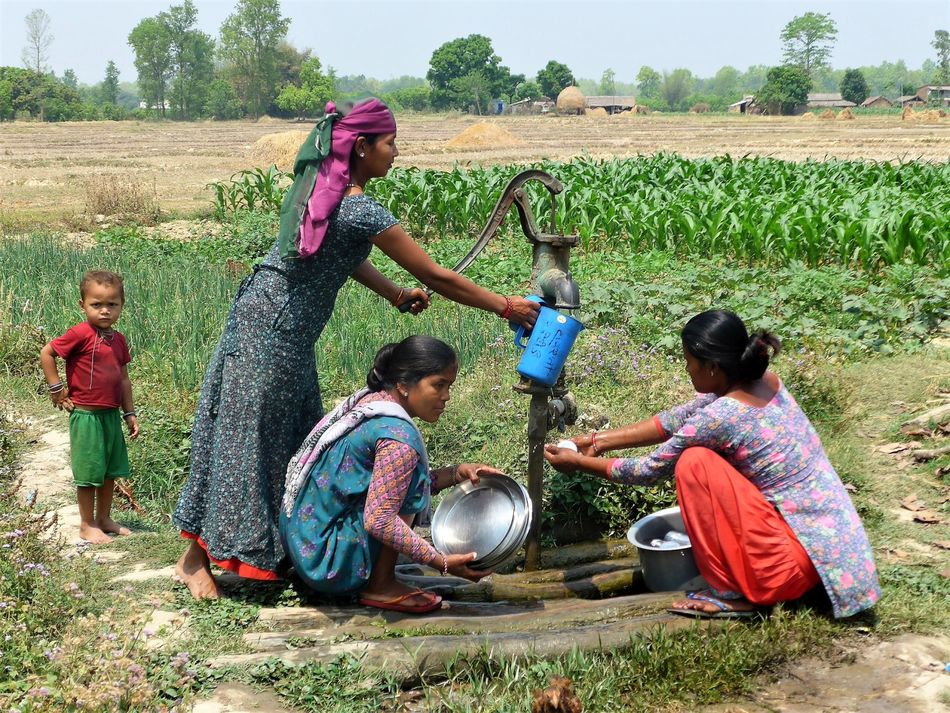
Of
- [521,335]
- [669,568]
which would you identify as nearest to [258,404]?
[521,335]

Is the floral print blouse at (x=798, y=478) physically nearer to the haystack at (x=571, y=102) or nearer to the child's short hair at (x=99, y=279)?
the child's short hair at (x=99, y=279)

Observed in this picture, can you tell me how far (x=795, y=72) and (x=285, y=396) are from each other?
214ft

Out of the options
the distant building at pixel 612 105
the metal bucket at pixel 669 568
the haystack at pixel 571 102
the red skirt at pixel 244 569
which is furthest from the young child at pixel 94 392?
the distant building at pixel 612 105

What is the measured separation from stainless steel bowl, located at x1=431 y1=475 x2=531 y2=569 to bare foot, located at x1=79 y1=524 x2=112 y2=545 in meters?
1.40

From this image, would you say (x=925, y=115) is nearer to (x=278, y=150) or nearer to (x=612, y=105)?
(x=612, y=105)

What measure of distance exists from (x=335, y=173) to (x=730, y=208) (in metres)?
7.38

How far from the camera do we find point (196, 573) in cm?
367

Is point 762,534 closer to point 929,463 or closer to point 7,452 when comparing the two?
point 929,463

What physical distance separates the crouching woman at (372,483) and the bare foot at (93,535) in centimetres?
110

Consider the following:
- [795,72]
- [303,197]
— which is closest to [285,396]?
[303,197]

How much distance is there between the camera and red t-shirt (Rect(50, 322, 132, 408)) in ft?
13.8

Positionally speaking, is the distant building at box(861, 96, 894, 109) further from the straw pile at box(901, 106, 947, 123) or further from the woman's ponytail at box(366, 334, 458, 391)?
the woman's ponytail at box(366, 334, 458, 391)

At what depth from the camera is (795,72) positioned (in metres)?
63.0

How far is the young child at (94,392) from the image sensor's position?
419cm
